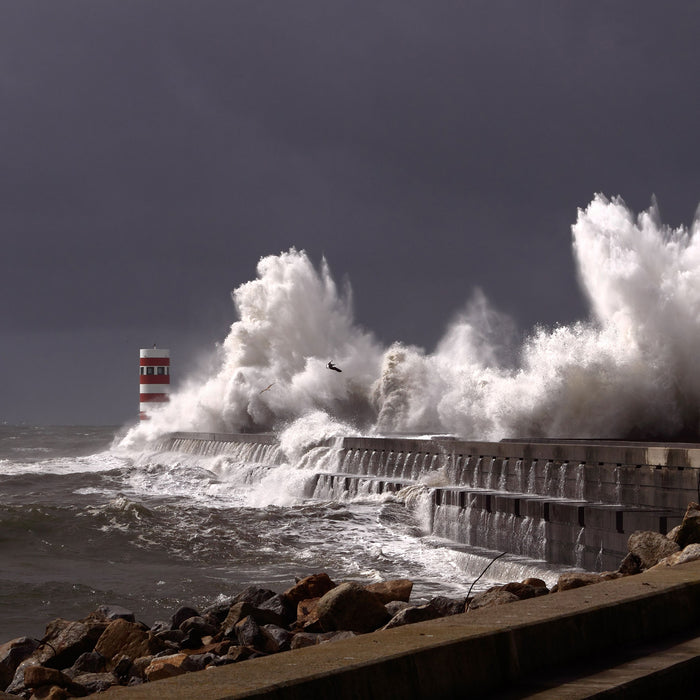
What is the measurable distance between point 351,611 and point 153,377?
31.0 meters

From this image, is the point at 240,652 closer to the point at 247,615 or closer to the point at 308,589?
the point at 247,615

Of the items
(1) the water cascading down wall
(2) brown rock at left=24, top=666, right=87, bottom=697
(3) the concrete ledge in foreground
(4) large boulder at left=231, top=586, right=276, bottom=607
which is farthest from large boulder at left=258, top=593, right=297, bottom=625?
(1) the water cascading down wall

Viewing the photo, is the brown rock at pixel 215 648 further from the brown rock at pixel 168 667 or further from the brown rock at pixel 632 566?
the brown rock at pixel 632 566

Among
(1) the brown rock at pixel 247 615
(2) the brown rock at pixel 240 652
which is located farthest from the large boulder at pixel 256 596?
(2) the brown rock at pixel 240 652

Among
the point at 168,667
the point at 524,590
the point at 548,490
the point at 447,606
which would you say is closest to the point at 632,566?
the point at 524,590

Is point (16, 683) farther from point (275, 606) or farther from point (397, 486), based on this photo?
point (397, 486)

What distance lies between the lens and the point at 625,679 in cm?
300

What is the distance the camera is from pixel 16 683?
530 cm

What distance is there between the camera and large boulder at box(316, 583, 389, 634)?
→ 567 centimetres

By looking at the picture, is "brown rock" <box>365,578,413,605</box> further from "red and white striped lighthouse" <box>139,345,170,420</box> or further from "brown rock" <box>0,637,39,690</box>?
"red and white striped lighthouse" <box>139,345,170,420</box>

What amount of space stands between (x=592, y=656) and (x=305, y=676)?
1226 millimetres

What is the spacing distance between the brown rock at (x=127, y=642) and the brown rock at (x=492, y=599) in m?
1.91

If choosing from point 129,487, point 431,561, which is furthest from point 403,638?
point 129,487

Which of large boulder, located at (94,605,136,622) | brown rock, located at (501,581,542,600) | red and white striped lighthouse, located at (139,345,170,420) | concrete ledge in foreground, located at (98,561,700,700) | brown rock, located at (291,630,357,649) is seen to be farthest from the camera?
red and white striped lighthouse, located at (139,345,170,420)
